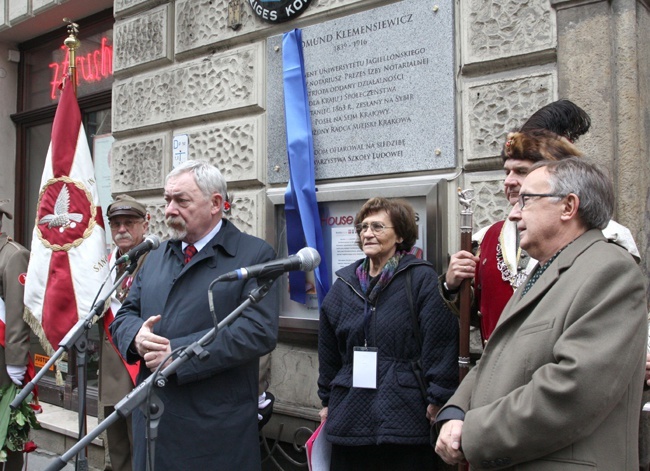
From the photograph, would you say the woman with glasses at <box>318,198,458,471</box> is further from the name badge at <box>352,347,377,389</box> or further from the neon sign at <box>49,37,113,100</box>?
the neon sign at <box>49,37,113,100</box>

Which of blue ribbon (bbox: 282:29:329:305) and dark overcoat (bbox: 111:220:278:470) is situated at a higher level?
blue ribbon (bbox: 282:29:329:305)

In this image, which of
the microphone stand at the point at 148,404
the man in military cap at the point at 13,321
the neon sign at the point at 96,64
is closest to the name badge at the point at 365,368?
the microphone stand at the point at 148,404

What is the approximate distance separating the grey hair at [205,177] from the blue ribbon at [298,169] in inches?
35.6

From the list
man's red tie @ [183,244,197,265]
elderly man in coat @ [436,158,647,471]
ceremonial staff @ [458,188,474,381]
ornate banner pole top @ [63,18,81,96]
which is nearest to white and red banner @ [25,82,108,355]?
ornate banner pole top @ [63,18,81,96]

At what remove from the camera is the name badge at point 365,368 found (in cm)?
282

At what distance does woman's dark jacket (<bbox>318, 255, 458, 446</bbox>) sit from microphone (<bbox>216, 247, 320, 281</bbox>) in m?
0.64

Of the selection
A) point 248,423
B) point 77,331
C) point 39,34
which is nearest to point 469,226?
point 248,423

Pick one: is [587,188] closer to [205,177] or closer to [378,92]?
[205,177]

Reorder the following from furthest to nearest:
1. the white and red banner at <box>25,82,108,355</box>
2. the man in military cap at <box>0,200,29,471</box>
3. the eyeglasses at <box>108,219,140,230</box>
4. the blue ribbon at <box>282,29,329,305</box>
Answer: the white and red banner at <box>25,82,108,355</box>
the man in military cap at <box>0,200,29,471</box>
the eyeglasses at <box>108,219,140,230</box>
the blue ribbon at <box>282,29,329,305</box>

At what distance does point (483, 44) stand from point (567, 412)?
7.08 ft

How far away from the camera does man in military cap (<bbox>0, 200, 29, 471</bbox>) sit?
4211 mm

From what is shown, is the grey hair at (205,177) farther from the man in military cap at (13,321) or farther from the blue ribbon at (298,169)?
the man in military cap at (13,321)

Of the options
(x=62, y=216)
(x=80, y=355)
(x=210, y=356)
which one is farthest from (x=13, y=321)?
(x=210, y=356)

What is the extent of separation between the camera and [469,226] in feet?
8.55
